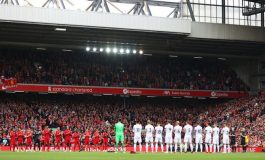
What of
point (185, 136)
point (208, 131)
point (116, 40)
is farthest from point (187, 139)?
point (116, 40)

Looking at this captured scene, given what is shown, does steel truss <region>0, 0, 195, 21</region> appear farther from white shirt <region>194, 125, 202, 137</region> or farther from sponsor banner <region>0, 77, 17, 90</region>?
white shirt <region>194, 125, 202, 137</region>

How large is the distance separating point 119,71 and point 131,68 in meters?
1.80

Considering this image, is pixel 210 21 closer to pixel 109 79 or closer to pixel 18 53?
pixel 109 79

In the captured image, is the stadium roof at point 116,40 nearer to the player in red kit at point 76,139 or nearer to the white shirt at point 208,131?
the player in red kit at point 76,139

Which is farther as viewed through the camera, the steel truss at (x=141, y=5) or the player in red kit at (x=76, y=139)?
the steel truss at (x=141, y=5)

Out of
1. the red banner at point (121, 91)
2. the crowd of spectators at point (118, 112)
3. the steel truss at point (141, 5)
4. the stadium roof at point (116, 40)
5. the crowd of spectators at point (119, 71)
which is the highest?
the steel truss at point (141, 5)

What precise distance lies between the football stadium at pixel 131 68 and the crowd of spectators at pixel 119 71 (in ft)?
0.40

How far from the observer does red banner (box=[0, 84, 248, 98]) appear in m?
55.3

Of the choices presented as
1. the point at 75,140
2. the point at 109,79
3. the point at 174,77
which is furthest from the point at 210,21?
the point at 75,140

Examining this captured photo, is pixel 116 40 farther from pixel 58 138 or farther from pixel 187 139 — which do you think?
pixel 187 139

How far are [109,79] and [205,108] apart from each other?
12.7m

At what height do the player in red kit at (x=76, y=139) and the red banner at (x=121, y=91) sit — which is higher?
the red banner at (x=121, y=91)

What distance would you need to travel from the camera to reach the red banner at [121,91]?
5528 cm

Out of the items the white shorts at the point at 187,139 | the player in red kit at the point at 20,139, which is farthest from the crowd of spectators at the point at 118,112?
the white shorts at the point at 187,139
